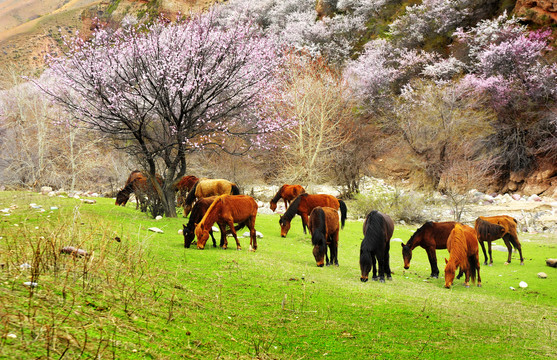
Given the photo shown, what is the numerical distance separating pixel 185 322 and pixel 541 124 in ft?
110

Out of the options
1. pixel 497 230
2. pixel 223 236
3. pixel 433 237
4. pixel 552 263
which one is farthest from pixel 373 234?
pixel 552 263

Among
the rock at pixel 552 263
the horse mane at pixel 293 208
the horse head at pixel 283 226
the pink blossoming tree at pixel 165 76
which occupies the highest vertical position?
the pink blossoming tree at pixel 165 76

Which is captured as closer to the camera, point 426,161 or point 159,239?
point 159,239

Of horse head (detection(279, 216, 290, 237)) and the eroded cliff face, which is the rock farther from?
the eroded cliff face

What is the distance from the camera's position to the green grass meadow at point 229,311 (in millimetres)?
3643

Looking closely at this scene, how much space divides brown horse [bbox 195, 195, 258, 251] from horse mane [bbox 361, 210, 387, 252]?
317 centimetres

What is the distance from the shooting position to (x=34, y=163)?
29438 mm

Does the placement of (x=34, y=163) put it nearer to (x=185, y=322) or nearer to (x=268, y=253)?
(x=268, y=253)

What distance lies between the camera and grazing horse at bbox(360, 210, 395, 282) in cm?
884

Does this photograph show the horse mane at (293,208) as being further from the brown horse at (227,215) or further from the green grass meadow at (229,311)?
the green grass meadow at (229,311)

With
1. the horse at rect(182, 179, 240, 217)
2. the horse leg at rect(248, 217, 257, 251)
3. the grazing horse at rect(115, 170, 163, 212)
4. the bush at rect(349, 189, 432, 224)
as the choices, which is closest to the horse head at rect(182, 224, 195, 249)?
the horse leg at rect(248, 217, 257, 251)

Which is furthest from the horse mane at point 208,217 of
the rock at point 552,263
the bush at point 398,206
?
the bush at point 398,206

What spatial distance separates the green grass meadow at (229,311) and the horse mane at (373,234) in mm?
791

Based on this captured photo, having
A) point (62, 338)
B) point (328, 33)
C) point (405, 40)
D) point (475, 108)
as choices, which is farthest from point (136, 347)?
point (328, 33)
